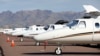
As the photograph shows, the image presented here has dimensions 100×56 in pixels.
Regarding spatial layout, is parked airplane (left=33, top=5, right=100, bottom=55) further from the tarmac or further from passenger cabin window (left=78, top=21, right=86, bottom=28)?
the tarmac

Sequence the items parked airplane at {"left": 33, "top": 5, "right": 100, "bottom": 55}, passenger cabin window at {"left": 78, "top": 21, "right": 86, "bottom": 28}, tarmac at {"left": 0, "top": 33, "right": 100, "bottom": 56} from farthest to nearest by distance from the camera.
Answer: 1. tarmac at {"left": 0, "top": 33, "right": 100, "bottom": 56}
2. passenger cabin window at {"left": 78, "top": 21, "right": 86, "bottom": 28}
3. parked airplane at {"left": 33, "top": 5, "right": 100, "bottom": 55}

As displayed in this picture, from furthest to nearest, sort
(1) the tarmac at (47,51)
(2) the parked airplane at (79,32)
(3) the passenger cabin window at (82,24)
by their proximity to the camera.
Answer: (1) the tarmac at (47,51), (3) the passenger cabin window at (82,24), (2) the parked airplane at (79,32)

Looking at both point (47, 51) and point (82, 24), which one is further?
point (47, 51)

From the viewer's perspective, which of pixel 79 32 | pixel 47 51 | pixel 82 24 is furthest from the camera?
pixel 47 51

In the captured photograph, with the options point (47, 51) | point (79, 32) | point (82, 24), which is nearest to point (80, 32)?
point (79, 32)

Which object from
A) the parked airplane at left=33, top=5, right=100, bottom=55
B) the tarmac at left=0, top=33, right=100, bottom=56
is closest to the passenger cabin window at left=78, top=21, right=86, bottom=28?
the parked airplane at left=33, top=5, right=100, bottom=55

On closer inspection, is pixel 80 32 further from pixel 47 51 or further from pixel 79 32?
pixel 47 51

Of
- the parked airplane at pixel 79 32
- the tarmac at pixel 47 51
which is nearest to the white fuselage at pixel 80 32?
the parked airplane at pixel 79 32

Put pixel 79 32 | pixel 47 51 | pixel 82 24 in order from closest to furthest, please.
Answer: pixel 79 32 < pixel 82 24 < pixel 47 51

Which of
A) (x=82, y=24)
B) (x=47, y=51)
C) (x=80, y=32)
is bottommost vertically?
(x=47, y=51)

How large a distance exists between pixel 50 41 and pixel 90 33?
2.48 meters

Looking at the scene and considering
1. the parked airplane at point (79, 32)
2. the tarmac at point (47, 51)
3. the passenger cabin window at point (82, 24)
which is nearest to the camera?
the parked airplane at point (79, 32)

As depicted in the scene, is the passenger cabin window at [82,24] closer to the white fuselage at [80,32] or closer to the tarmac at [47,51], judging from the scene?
the white fuselage at [80,32]

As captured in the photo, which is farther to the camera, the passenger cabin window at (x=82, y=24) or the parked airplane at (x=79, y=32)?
the passenger cabin window at (x=82, y=24)
